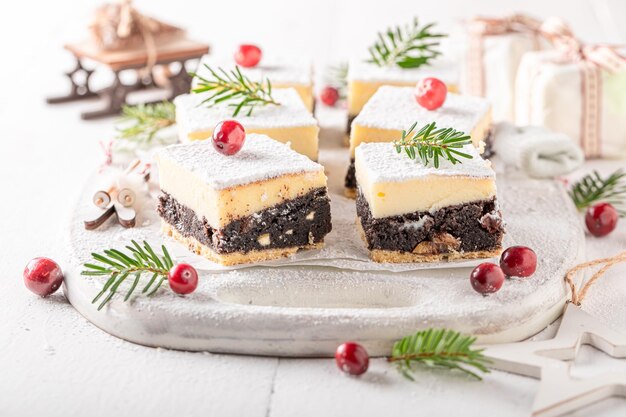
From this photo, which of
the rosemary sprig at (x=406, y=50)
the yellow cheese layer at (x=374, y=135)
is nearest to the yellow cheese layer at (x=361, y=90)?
the rosemary sprig at (x=406, y=50)

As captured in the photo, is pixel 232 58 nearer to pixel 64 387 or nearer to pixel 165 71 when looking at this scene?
pixel 165 71

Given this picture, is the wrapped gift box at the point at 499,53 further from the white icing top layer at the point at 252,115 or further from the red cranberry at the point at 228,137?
the red cranberry at the point at 228,137

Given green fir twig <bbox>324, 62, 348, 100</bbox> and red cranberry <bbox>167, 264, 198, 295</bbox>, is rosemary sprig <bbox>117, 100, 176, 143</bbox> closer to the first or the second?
green fir twig <bbox>324, 62, 348, 100</bbox>

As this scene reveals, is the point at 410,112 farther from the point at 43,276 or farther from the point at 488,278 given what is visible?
the point at 43,276

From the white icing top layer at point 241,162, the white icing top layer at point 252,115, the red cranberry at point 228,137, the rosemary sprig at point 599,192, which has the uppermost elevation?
the red cranberry at point 228,137

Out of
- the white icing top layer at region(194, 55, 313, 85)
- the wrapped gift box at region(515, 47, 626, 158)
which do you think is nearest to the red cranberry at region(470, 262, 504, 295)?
the white icing top layer at region(194, 55, 313, 85)
